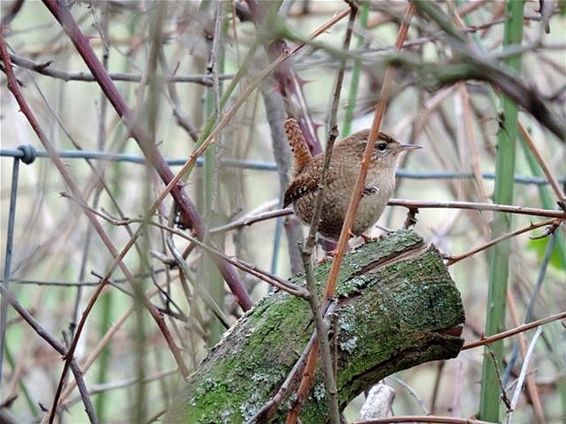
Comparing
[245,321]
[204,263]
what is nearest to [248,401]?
[245,321]

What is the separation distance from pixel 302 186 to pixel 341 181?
4.4 inches

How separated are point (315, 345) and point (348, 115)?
1.15m

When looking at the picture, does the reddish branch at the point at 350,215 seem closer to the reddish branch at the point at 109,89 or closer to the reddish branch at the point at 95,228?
the reddish branch at the point at 95,228

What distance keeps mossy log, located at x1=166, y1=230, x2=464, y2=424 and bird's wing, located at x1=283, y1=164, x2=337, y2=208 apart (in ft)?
1.99

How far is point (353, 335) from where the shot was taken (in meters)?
1.69

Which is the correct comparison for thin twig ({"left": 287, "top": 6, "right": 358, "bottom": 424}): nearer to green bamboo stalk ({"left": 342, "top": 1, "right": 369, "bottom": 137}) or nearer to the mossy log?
the mossy log

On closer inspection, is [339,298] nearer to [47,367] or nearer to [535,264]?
[47,367]

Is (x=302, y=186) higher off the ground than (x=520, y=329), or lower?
A: higher

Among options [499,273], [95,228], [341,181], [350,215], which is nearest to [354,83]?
[341,181]

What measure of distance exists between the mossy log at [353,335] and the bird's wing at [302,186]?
1.99 ft

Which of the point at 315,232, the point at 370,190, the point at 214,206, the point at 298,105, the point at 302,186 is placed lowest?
the point at 315,232

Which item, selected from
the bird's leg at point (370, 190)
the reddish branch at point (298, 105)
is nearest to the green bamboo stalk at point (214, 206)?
the bird's leg at point (370, 190)

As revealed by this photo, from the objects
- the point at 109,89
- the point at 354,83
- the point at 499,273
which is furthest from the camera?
the point at 354,83

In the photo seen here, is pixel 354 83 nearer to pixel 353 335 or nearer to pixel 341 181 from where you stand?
pixel 341 181
